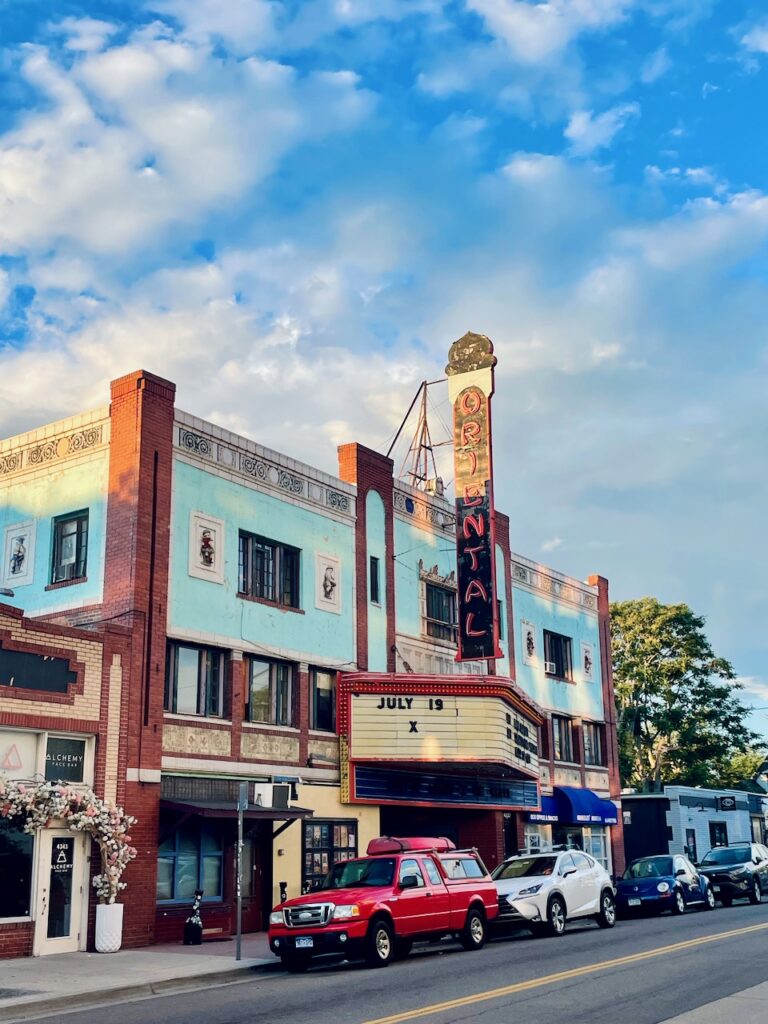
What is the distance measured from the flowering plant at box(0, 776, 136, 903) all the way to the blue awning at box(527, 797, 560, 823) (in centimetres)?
1705

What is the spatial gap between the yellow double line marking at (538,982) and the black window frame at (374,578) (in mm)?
12628

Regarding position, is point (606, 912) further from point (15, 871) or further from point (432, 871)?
point (15, 871)

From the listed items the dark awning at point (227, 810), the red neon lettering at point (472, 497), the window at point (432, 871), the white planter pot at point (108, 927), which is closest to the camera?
the window at point (432, 871)

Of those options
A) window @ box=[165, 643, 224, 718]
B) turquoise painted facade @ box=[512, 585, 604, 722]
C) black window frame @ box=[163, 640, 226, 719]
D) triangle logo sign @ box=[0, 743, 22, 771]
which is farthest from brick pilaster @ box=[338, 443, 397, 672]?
triangle logo sign @ box=[0, 743, 22, 771]

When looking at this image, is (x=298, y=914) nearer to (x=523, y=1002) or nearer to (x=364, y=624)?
(x=523, y=1002)

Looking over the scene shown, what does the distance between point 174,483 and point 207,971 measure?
10.7 metres

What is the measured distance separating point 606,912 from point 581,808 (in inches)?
521

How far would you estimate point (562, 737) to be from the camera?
39750 millimetres

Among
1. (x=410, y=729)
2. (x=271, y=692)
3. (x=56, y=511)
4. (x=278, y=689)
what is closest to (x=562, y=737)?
(x=410, y=729)

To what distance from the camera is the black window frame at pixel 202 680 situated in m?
24.2

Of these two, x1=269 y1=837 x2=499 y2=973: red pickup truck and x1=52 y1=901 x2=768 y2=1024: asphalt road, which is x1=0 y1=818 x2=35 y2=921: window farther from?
x1=52 y1=901 x2=768 y2=1024: asphalt road

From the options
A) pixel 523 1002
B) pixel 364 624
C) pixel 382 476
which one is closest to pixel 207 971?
pixel 523 1002

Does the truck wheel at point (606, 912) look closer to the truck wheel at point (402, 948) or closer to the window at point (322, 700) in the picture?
the truck wheel at point (402, 948)

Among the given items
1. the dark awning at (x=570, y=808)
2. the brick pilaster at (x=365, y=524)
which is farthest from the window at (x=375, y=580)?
the dark awning at (x=570, y=808)
